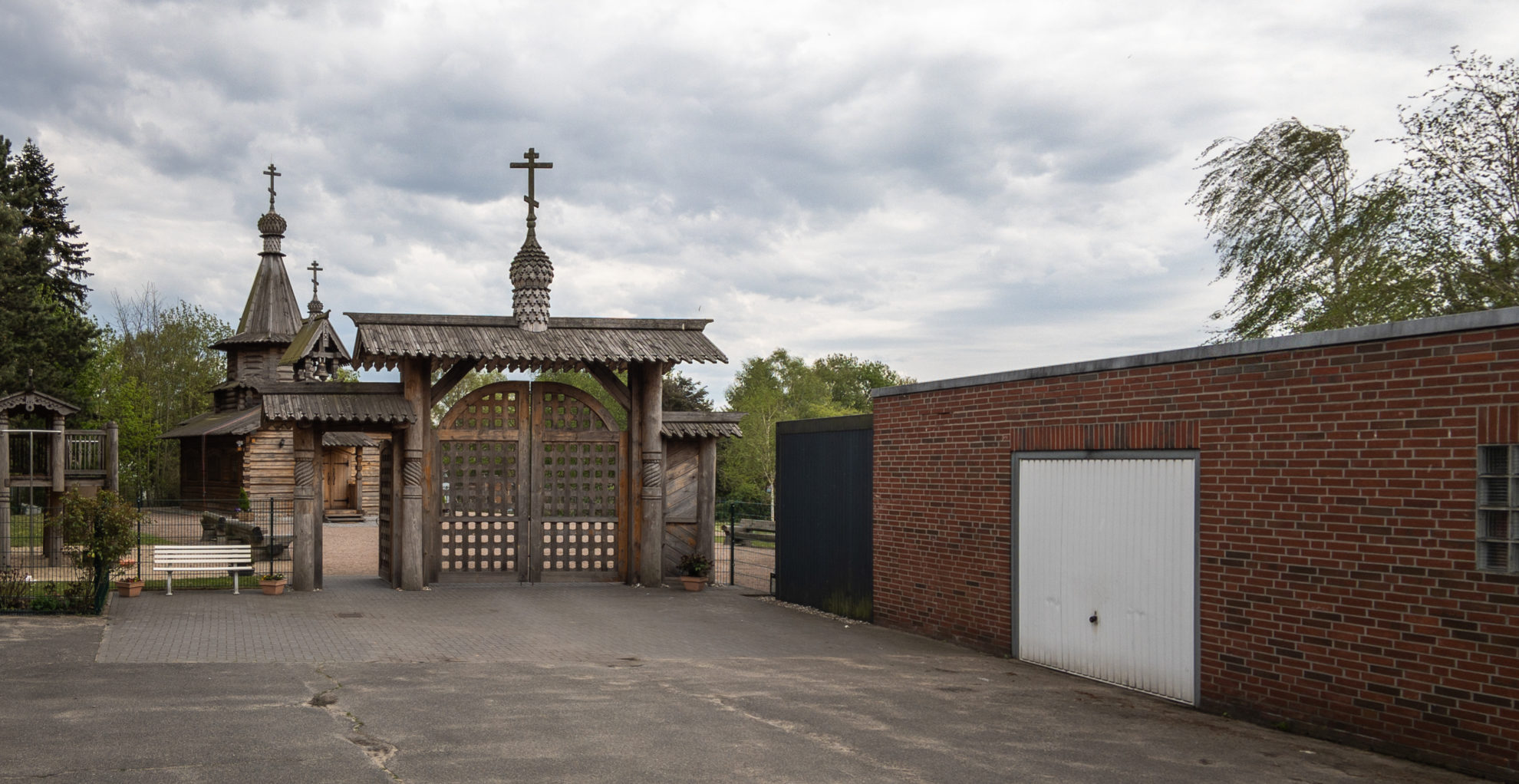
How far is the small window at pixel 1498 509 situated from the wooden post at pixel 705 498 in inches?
487

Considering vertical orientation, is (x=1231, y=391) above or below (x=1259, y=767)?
above

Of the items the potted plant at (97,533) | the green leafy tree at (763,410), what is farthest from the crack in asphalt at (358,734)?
the green leafy tree at (763,410)

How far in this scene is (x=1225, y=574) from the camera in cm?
890

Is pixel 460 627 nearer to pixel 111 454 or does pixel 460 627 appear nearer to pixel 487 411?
pixel 487 411

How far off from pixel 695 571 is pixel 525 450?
3.33 meters

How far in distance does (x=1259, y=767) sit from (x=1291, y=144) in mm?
22401

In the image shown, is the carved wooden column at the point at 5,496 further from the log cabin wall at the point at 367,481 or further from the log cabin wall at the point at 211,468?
the log cabin wall at the point at 211,468

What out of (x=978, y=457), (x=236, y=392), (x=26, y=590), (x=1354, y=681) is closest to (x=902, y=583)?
(x=978, y=457)

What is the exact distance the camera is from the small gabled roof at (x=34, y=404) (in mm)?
19719

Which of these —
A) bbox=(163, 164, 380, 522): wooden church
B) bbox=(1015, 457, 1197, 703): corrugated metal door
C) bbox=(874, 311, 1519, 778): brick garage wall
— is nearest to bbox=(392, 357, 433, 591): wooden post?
bbox=(1015, 457, 1197, 703): corrugated metal door

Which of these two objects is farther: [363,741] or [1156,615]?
[1156,615]

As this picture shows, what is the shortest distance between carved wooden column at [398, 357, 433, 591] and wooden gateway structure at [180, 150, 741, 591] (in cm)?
2

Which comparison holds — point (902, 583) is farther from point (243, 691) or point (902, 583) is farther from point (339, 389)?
point (339, 389)

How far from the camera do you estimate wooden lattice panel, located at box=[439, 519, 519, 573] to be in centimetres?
1730
